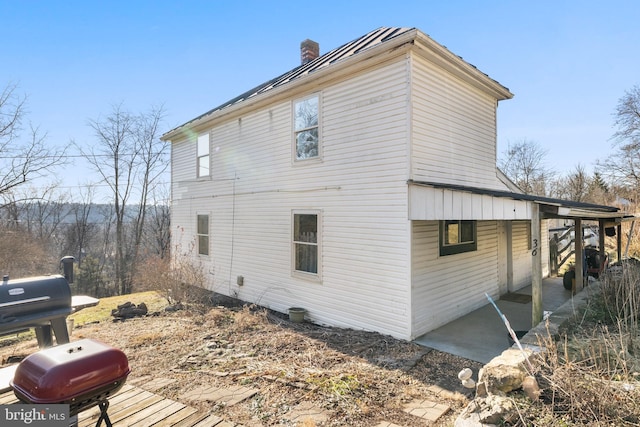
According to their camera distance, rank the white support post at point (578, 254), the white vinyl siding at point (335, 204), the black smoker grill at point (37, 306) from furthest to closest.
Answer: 1. the white support post at point (578, 254)
2. the white vinyl siding at point (335, 204)
3. the black smoker grill at point (37, 306)

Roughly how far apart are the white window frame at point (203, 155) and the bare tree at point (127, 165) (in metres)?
12.0

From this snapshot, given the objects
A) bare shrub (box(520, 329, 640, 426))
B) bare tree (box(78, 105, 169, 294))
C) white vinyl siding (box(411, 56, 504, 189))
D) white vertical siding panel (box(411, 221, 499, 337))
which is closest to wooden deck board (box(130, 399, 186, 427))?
bare shrub (box(520, 329, 640, 426))

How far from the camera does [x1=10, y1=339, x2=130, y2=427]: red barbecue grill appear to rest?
191 cm

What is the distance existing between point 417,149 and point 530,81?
862 centimetres

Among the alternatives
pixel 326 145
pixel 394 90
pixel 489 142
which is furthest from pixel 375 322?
pixel 489 142

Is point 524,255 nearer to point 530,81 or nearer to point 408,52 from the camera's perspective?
point 530,81

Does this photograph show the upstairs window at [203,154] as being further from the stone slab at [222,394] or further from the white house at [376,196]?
the stone slab at [222,394]

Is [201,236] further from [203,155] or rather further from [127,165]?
[127,165]

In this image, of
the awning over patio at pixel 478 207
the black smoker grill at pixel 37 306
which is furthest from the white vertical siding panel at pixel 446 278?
the black smoker grill at pixel 37 306

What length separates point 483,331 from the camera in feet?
20.3

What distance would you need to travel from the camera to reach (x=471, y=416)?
2.97 metres

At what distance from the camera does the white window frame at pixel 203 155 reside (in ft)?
34.3

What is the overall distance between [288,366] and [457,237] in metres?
4.71

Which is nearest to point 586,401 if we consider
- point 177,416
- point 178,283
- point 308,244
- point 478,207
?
point 478,207
